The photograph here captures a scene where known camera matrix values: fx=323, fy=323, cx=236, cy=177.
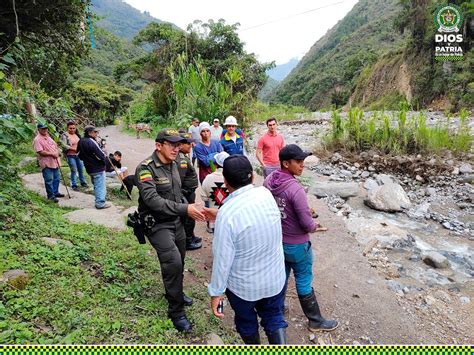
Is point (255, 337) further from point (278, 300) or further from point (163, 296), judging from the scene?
point (163, 296)

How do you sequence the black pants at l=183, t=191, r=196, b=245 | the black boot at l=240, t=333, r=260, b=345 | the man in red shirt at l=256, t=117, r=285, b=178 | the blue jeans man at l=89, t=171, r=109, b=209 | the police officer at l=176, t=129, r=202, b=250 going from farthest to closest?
1. the blue jeans man at l=89, t=171, r=109, b=209
2. the man in red shirt at l=256, t=117, r=285, b=178
3. the black pants at l=183, t=191, r=196, b=245
4. the police officer at l=176, t=129, r=202, b=250
5. the black boot at l=240, t=333, r=260, b=345

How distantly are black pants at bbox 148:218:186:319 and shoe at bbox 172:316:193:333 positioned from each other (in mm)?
32

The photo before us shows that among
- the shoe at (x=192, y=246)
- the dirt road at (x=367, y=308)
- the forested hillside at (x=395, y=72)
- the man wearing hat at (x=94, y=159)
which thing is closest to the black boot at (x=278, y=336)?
the dirt road at (x=367, y=308)

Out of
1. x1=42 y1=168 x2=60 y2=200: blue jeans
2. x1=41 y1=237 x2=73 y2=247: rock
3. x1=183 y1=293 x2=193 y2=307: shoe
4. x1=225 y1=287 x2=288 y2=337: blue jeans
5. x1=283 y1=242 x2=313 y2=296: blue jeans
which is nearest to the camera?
x1=225 y1=287 x2=288 y2=337: blue jeans

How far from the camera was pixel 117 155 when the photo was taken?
6555 mm

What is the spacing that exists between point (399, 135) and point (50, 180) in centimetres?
856

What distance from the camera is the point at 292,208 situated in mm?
2699

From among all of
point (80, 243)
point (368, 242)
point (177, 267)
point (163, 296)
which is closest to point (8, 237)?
point (80, 243)

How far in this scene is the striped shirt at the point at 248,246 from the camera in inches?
75.5

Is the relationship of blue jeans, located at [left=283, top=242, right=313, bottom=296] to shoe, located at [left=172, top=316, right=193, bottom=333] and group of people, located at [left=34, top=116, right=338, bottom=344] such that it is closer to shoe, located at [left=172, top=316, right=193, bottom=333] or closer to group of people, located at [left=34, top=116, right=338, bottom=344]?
group of people, located at [left=34, top=116, right=338, bottom=344]

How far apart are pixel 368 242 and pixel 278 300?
3.25 m

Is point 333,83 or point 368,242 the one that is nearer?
point 368,242

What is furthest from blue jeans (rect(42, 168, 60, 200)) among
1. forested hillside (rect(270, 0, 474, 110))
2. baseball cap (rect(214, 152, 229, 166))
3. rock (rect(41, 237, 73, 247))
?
forested hillside (rect(270, 0, 474, 110))

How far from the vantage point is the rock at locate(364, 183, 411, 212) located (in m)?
6.47
